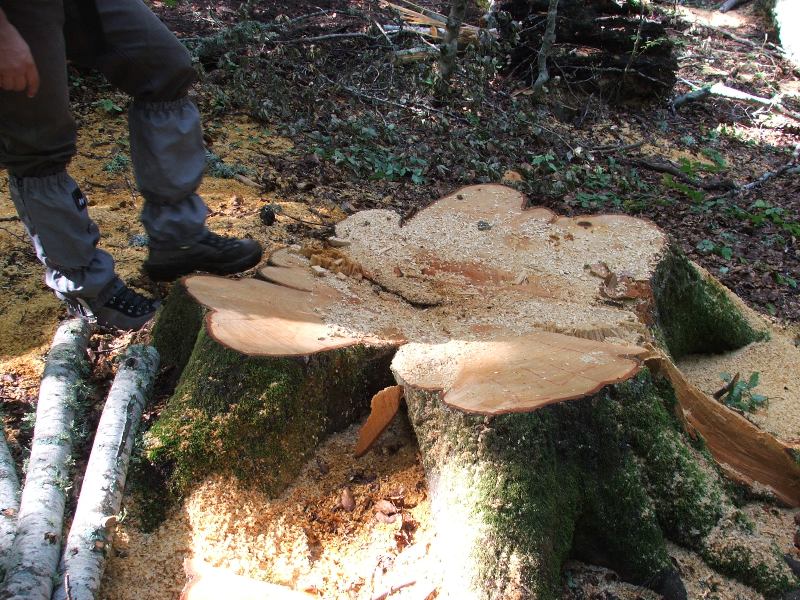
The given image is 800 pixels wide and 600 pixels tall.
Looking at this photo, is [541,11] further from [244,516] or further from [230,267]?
[244,516]

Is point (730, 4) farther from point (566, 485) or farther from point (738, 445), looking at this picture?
point (566, 485)

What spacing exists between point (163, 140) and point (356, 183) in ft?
7.19

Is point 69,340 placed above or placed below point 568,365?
below

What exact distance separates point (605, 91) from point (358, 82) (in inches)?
107

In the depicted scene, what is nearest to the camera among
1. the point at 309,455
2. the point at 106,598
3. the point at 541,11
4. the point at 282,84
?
the point at 106,598

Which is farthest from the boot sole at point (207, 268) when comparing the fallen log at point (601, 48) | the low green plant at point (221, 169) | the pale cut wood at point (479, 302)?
the fallen log at point (601, 48)

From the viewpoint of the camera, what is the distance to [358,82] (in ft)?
18.9

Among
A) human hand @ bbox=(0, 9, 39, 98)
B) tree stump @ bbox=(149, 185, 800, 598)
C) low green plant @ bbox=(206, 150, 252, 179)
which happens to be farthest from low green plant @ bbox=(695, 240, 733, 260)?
human hand @ bbox=(0, 9, 39, 98)

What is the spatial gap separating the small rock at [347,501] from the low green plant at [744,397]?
1.65 metres

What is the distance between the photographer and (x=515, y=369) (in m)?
1.86

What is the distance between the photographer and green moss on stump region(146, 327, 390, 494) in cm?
194

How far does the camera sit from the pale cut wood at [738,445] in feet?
7.29

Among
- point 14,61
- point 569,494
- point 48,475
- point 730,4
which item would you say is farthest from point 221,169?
point 730,4

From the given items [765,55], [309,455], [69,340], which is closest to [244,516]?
[309,455]
